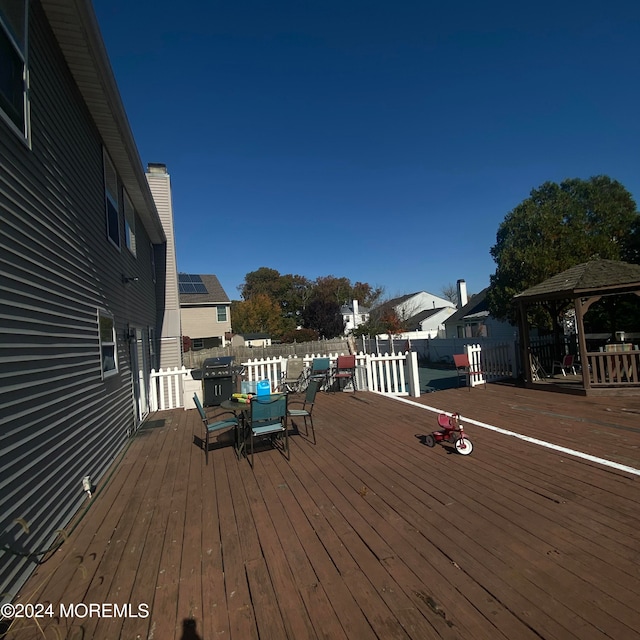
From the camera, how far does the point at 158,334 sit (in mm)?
12109

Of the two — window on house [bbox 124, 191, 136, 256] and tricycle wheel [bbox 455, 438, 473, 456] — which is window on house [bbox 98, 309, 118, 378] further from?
tricycle wheel [bbox 455, 438, 473, 456]

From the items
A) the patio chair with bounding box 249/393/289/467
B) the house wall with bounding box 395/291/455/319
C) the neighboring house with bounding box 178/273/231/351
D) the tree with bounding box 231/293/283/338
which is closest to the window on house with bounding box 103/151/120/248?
the patio chair with bounding box 249/393/289/467

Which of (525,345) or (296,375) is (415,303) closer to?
(525,345)

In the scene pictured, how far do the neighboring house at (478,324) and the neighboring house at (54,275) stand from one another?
63.2 ft

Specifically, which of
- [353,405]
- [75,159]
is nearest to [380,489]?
[353,405]

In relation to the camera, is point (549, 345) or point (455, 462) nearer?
point (455, 462)

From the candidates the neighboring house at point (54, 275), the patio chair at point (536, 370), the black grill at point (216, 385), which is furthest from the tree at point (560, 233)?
the neighboring house at point (54, 275)

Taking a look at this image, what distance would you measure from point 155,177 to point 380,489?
1285 cm

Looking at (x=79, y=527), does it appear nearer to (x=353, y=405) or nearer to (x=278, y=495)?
(x=278, y=495)

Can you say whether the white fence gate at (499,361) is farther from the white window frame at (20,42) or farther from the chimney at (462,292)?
the chimney at (462,292)

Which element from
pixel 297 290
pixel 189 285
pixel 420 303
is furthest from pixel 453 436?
pixel 297 290

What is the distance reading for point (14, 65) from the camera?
2865 mm

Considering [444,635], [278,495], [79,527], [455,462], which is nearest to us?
[444,635]

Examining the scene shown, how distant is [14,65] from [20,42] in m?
0.25
